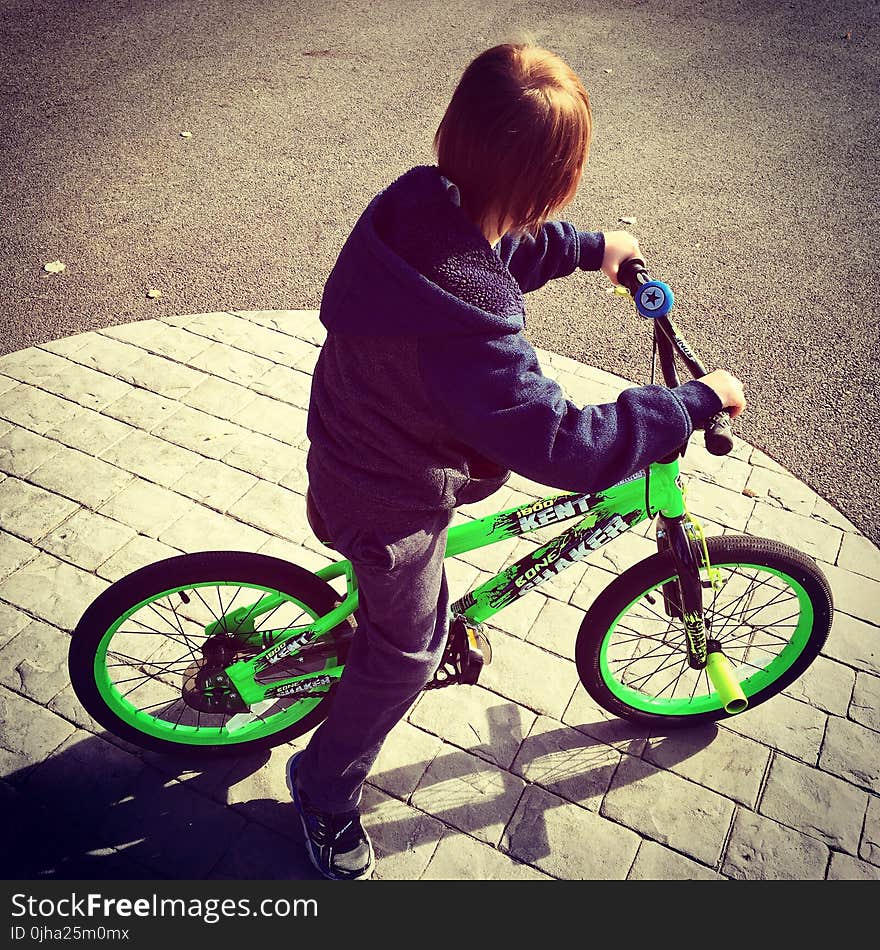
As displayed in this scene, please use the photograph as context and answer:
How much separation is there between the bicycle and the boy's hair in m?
0.50

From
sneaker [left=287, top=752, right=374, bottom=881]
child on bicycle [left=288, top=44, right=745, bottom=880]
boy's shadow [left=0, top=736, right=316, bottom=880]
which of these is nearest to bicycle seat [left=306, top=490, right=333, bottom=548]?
child on bicycle [left=288, top=44, right=745, bottom=880]

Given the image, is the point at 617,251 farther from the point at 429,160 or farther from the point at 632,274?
the point at 429,160

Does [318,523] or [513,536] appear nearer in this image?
[318,523]

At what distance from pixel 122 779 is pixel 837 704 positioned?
2.50m

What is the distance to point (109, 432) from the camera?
385cm

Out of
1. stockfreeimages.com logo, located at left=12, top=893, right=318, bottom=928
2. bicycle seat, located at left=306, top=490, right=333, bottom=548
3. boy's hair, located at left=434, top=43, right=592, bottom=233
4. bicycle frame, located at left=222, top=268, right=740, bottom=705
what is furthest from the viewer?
stockfreeimages.com logo, located at left=12, top=893, right=318, bottom=928

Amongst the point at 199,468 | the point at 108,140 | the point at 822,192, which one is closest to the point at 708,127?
the point at 822,192

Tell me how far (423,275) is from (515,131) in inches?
12.2

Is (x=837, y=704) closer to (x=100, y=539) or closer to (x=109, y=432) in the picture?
(x=100, y=539)

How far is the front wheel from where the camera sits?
94.9 inches

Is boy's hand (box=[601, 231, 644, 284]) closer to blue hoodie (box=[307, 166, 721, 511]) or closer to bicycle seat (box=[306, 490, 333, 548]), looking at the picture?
blue hoodie (box=[307, 166, 721, 511])

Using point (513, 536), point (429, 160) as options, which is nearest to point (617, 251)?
point (513, 536)

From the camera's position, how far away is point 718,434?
1.88 m

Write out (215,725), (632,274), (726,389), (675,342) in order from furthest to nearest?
(215,725)
(632,274)
(675,342)
(726,389)
